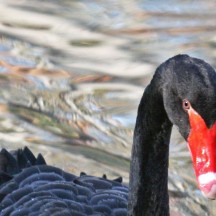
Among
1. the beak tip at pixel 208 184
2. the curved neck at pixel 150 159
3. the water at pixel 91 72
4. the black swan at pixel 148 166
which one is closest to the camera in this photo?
the beak tip at pixel 208 184

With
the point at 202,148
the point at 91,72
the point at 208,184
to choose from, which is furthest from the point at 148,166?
the point at 91,72

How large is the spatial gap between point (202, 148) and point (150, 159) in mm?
738

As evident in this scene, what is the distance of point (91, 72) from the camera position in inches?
331

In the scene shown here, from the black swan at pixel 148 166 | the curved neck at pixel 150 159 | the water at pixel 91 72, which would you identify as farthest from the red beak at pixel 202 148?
the water at pixel 91 72

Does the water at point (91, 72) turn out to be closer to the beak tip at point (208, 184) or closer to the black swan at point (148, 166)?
the black swan at point (148, 166)

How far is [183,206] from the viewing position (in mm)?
6914

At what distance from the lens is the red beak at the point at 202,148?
166 inches

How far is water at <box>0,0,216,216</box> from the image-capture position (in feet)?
24.1

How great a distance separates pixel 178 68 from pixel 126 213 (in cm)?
132

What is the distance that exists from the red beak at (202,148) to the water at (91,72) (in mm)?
2586

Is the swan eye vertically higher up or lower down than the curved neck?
higher up

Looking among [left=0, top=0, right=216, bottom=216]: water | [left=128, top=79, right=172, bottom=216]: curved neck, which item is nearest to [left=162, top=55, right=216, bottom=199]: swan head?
[left=128, top=79, right=172, bottom=216]: curved neck

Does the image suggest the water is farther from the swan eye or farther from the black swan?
the swan eye

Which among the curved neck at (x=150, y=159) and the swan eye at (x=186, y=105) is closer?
the swan eye at (x=186, y=105)
